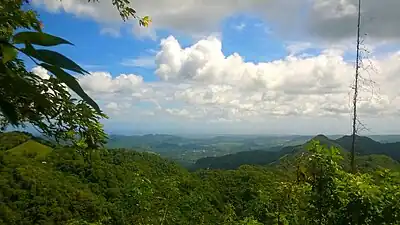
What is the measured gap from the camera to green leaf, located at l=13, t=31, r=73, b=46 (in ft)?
2.14

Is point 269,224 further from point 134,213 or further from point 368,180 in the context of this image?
point 134,213

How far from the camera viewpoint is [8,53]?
0.65 metres

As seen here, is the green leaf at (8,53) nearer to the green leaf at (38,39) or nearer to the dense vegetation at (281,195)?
the green leaf at (38,39)

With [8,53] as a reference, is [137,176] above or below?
below

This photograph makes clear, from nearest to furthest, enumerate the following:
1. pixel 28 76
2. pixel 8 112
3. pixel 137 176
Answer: pixel 8 112 < pixel 28 76 < pixel 137 176

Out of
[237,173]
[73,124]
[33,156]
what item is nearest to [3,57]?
[73,124]

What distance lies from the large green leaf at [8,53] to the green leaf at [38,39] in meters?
0.02

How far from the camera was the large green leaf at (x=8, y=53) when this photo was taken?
64 cm

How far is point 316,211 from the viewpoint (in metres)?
4.80

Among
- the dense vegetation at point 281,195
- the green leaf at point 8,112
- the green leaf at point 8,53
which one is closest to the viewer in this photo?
the green leaf at point 8,53

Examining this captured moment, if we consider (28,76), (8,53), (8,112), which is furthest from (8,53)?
(28,76)

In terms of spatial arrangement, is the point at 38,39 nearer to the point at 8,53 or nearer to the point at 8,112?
the point at 8,53

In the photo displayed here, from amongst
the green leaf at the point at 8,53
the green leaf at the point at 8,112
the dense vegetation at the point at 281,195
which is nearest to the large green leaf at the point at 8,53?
the green leaf at the point at 8,53

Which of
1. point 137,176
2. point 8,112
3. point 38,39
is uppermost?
point 38,39
